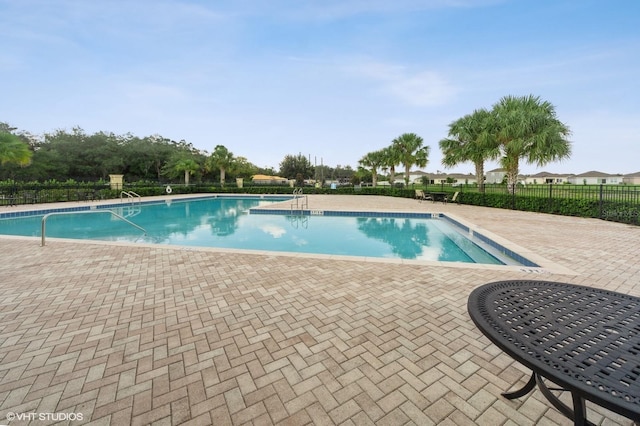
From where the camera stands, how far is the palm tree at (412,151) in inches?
882

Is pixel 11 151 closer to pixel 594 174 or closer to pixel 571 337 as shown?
pixel 571 337

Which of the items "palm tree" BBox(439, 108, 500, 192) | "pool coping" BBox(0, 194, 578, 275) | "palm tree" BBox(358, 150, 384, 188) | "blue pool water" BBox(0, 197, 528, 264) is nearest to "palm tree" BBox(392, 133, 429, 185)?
"palm tree" BBox(439, 108, 500, 192)

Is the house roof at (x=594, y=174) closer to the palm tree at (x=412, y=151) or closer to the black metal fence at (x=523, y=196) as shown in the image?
the palm tree at (x=412, y=151)

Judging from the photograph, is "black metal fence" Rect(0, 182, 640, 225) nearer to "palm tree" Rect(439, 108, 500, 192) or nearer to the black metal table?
"palm tree" Rect(439, 108, 500, 192)

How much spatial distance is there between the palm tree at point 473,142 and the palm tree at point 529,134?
401 mm

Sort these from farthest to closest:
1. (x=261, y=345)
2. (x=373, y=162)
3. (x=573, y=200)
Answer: (x=373, y=162) < (x=573, y=200) < (x=261, y=345)

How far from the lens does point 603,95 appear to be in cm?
1357

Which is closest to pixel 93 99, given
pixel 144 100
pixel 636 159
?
pixel 144 100

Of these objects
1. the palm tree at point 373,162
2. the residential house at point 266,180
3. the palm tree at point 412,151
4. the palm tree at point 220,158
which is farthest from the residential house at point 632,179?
the palm tree at point 220,158

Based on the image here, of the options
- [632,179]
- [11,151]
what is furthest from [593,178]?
[11,151]

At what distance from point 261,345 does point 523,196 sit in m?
13.7

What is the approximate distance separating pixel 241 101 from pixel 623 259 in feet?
67.9

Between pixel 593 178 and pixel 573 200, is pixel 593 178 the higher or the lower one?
the higher one

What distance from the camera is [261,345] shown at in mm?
2207
